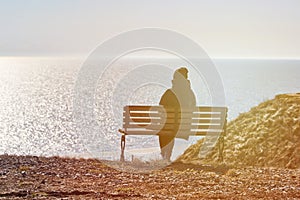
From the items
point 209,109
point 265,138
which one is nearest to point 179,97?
Answer: point 209,109

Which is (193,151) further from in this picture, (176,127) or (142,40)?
(142,40)

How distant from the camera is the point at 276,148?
49.4ft

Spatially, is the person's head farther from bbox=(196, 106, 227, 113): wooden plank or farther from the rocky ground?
the rocky ground

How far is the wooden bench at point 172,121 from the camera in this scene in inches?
585

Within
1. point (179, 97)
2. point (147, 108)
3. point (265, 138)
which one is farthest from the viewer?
point (265, 138)

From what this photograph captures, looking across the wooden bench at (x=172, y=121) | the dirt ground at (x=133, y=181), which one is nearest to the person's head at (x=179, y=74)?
the wooden bench at (x=172, y=121)

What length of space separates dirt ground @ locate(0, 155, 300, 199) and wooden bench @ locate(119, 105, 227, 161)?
5.39 ft

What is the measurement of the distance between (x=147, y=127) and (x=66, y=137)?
4625 cm

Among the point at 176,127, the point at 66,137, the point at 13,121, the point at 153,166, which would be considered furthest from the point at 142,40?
the point at 13,121

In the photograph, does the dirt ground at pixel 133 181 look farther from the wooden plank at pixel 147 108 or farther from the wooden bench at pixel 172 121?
the wooden plank at pixel 147 108

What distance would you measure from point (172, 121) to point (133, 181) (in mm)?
3971

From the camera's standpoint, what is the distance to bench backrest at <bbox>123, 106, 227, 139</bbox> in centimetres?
1486

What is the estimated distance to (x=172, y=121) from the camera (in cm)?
1484

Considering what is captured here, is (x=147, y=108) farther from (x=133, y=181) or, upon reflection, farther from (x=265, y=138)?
(x=133, y=181)
